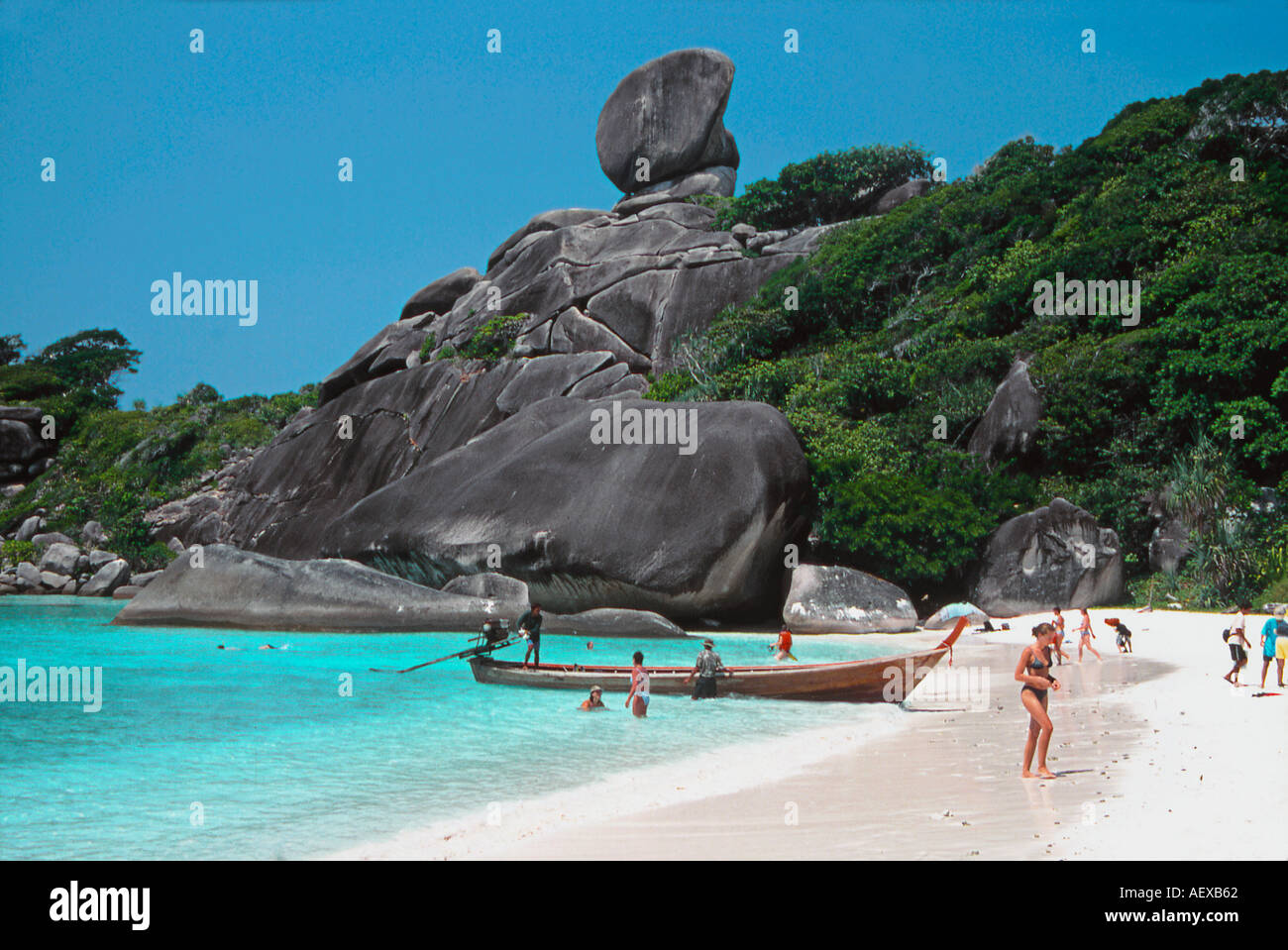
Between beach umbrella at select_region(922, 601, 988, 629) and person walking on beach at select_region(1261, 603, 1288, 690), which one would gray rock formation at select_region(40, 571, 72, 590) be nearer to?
beach umbrella at select_region(922, 601, 988, 629)

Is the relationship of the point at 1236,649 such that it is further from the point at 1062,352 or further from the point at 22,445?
the point at 22,445

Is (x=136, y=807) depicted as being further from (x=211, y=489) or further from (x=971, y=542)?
(x=211, y=489)

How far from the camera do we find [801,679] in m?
11.2

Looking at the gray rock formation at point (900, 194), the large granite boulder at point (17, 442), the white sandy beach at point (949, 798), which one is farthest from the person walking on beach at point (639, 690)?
the large granite boulder at point (17, 442)

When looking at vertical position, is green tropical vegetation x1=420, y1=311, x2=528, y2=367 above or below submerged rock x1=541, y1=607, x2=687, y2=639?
above

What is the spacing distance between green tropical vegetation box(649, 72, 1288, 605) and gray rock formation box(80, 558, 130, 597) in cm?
1810

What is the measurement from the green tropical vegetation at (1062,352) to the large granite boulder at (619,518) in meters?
2.12

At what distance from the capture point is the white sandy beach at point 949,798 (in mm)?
5188

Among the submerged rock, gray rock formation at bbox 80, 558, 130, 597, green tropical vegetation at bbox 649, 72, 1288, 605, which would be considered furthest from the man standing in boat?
gray rock formation at bbox 80, 558, 130, 597

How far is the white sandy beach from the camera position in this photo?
5.19 meters

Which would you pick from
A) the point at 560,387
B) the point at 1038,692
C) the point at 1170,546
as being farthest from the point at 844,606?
the point at 560,387

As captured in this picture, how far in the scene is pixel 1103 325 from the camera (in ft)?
81.5

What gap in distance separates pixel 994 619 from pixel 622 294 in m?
18.9
